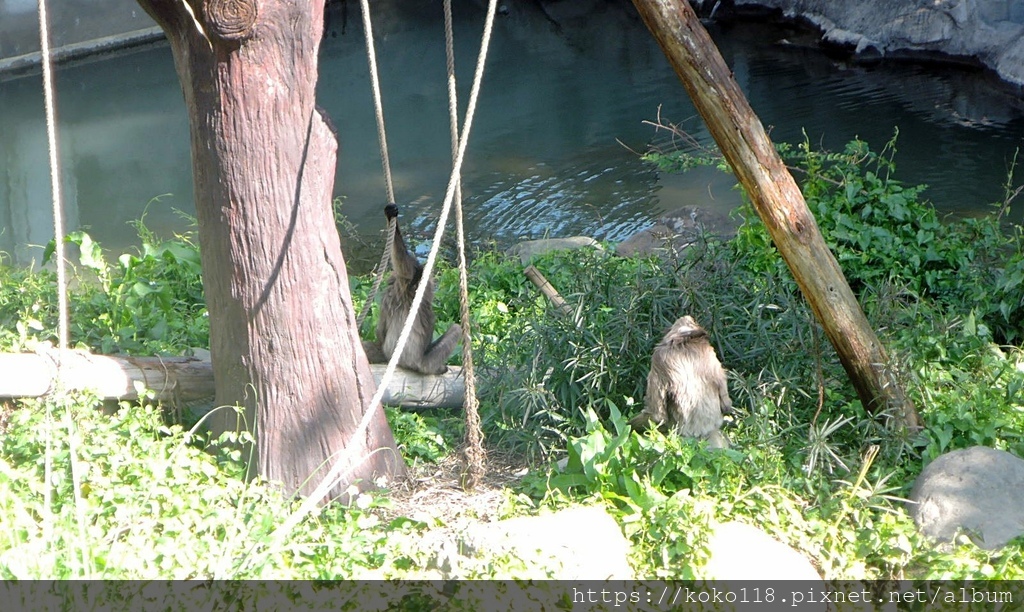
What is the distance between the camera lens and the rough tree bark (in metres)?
3.85

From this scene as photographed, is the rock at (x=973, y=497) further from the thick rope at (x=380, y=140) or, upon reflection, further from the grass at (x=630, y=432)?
the thick rope at (x=380, y=140)

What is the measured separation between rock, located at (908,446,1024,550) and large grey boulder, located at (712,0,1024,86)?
476 inches

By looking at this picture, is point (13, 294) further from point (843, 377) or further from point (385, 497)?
point (843, 377)

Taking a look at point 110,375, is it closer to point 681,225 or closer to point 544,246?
point 544,246

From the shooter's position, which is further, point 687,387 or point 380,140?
point 687,387

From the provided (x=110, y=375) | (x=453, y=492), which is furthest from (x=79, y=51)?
(x=453, y=492)

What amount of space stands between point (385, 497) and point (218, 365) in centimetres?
99

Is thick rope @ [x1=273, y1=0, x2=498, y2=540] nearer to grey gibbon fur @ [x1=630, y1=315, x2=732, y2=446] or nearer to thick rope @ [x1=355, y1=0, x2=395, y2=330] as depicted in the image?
thick rope @ [x1=355, y1=0, x2=395, y2=330]

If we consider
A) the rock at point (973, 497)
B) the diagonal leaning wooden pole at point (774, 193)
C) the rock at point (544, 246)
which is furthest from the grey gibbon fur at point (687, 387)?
the rock at point (544, 246)

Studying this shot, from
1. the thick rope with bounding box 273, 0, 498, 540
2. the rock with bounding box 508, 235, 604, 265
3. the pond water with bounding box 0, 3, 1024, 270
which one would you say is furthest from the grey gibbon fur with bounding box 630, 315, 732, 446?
the pond water with bounding box 0, 3, 1024, 270

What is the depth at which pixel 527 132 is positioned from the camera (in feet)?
50.3

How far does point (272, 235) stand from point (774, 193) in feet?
7.79

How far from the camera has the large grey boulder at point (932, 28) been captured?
14977 mm

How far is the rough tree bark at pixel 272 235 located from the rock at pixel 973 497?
8.24 ft
